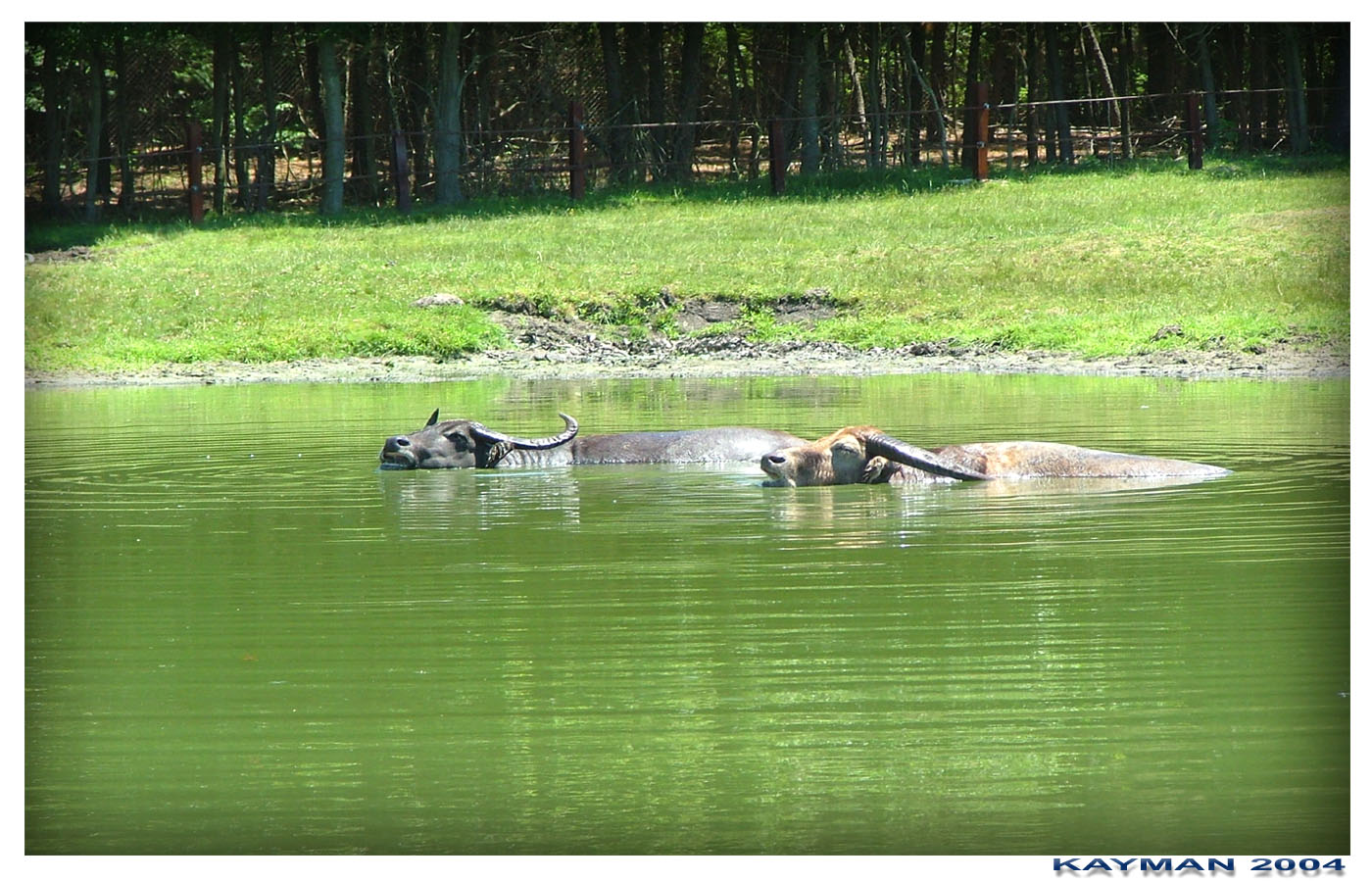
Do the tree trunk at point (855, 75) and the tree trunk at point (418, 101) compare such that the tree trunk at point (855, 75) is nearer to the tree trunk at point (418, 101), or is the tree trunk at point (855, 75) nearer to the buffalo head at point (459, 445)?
the tree trunk at point (418, 101)

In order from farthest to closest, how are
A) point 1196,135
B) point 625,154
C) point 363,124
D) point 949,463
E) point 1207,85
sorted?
point 363,124, point 1207,85, point 625,154, point 1196,135, point 949,463

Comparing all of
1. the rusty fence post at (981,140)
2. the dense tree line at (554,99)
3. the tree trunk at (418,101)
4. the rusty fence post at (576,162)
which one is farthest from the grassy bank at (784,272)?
the tree trunk at (418,101)

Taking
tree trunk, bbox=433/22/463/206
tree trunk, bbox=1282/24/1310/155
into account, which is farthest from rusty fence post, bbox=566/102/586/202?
tree trunk, bbox=1282/24/1310/155

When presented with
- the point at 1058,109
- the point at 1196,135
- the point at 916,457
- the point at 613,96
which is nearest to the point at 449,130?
the point at 613,96

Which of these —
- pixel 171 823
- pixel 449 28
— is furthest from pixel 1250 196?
pixel 171 823

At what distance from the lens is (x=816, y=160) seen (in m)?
32.4

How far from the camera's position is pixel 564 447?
47.3ft

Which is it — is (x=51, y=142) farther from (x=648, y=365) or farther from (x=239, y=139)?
(x=648, y=365)

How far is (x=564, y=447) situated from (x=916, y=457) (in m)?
3.43

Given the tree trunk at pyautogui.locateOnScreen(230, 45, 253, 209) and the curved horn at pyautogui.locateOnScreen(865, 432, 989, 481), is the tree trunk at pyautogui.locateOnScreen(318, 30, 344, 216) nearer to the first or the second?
the tree trunk at pyautogui.locateOnScreen(230, 45, 253, 209)

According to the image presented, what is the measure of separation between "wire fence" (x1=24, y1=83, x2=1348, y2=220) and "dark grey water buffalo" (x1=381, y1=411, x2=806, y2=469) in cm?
1543

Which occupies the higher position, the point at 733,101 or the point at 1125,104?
the point at 733,101

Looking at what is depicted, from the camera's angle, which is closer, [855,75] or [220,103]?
[220,103]
